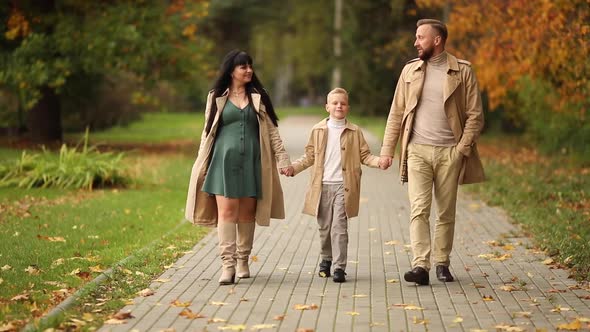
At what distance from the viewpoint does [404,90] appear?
29.9 feet

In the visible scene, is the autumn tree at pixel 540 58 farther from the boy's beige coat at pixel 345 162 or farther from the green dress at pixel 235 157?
the green dress at pixel 235 157

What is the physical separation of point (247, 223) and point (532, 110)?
18304mm

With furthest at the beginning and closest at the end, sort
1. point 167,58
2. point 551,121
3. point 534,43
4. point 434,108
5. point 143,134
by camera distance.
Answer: point 143,134, point 167,58, point 551,121, point 534,43, point 434,108

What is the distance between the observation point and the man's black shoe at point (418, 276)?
879cm

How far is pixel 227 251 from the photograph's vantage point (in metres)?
9.06

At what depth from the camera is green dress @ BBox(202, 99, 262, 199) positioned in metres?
9.07

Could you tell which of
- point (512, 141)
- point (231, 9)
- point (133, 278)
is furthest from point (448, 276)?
point (231, 9)

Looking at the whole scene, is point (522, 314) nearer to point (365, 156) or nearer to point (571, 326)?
point (571, 326)

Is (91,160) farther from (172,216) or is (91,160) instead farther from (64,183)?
(172,216)

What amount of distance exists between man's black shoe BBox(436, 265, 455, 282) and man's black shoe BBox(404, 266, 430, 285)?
0.29 m

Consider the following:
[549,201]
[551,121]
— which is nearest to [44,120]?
[551,121]

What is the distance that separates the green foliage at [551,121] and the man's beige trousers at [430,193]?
13603mm

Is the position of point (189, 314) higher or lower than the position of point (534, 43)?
lower

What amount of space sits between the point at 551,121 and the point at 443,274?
16.9m
